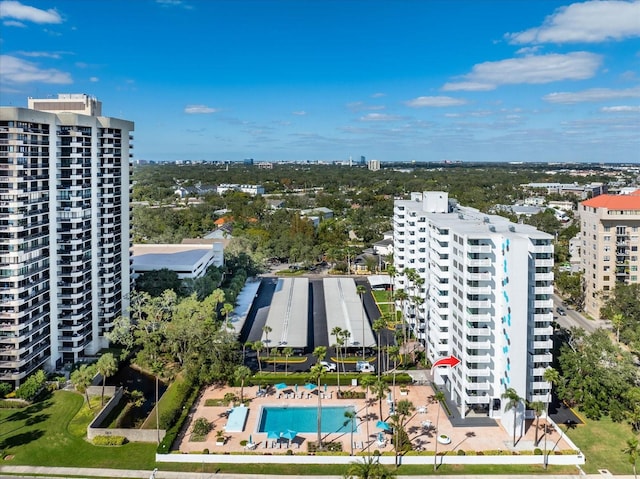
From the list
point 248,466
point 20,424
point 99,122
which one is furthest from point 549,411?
point 99,122

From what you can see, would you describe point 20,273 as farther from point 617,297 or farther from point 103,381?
point 617,297

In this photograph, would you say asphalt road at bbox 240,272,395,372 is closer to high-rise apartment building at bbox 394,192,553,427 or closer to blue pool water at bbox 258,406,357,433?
blue pool water at bbox 258,406,357,433

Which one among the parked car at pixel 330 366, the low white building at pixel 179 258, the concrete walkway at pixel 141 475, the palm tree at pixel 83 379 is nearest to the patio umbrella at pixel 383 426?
the concrete walkway at pixel 141 475

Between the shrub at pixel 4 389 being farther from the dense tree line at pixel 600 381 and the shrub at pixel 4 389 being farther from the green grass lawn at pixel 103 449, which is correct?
the dense tree line at pixel 600 381

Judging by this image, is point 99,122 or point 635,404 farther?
point 99,122

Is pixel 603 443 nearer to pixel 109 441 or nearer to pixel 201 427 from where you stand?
pixel 201 427

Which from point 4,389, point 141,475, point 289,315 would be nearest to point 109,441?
point 141,475
